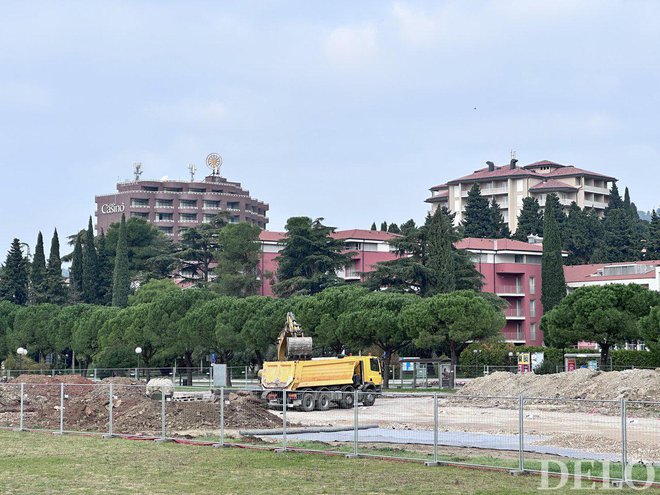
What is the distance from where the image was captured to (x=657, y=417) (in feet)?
81.1

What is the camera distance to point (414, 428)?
31062mm

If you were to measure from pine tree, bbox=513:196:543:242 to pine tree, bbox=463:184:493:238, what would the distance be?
4584mm

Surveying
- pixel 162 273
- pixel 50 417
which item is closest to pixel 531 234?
pixel 162 273

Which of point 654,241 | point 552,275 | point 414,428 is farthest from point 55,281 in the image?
point 414,428

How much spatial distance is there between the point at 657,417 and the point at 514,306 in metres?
95.7

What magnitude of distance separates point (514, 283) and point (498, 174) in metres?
64.9

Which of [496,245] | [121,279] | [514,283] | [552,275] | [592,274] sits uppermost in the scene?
[496,245]

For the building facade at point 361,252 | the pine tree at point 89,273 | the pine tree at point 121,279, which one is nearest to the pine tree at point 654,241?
the building facade at point 361,252

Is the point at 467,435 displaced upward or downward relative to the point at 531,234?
downward

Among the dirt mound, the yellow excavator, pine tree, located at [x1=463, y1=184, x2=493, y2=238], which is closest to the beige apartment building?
pine tree, located at [x1=463, y1=184, x2=493, y2=238]

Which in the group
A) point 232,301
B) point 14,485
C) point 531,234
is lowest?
point 14,485

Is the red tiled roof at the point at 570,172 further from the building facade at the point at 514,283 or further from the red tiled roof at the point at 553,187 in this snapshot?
the building facade at the point at 514,283

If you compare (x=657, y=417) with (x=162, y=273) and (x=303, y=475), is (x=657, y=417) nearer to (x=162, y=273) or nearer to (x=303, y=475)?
(x=303, y=475)

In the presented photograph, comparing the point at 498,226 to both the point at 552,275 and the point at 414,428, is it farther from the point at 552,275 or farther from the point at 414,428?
the point at 414,428
